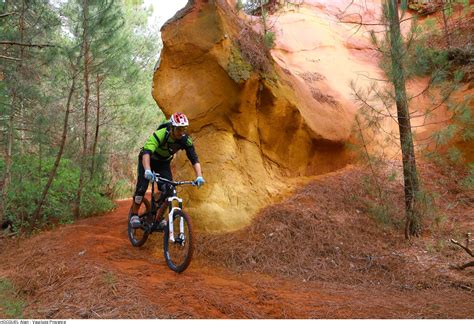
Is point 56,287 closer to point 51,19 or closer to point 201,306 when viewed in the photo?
point 201,306

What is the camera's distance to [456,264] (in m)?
Answer: 6.47

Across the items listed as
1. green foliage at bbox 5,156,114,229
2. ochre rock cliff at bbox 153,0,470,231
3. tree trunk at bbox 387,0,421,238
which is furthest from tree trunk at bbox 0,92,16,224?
tree trunk at bbox 387,0,421,238

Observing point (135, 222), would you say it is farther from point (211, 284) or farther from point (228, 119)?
point (228, 119)

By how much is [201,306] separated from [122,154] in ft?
38.5

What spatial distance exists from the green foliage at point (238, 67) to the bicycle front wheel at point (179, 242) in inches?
142

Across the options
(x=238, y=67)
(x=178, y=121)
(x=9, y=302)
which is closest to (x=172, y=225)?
(x=178, y=121)

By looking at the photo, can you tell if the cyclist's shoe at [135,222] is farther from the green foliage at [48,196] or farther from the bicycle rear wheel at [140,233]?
the green foliage at [48,196]

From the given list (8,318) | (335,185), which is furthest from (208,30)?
(8,318)

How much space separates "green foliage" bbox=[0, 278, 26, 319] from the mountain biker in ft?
6.47

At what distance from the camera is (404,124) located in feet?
A: 25.3

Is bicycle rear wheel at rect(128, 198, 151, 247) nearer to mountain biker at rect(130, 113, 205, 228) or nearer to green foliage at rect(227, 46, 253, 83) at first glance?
mountain biker at rect(130, 113, 205, 228)

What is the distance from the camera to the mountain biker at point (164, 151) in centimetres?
589

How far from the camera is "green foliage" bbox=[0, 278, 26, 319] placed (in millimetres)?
4508

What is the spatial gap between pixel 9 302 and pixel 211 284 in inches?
101
